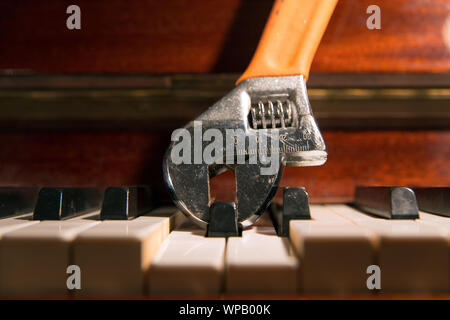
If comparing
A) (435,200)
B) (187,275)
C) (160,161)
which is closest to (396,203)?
(435,200)

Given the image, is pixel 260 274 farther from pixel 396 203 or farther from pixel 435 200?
pixel 435 200

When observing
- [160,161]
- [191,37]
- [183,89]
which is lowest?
[160,161]

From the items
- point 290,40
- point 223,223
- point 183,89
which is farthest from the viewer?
point 183,89

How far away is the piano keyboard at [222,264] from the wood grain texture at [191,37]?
0.49 meters

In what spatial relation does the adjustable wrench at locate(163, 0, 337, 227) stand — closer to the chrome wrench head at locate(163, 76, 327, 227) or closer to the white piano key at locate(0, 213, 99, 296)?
the chrome wrench head at locate(163, 76, 327, 227)

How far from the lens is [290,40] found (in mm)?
565

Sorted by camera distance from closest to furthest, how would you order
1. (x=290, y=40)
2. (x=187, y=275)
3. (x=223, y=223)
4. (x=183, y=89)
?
(x=187, y=275) < (x=223, y=223) < (x=290, y=40) < (x=183, y=89)

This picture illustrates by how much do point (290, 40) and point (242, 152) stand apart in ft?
0.74

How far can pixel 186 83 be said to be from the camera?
751 mm

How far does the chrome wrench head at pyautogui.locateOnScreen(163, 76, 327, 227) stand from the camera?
504mm
